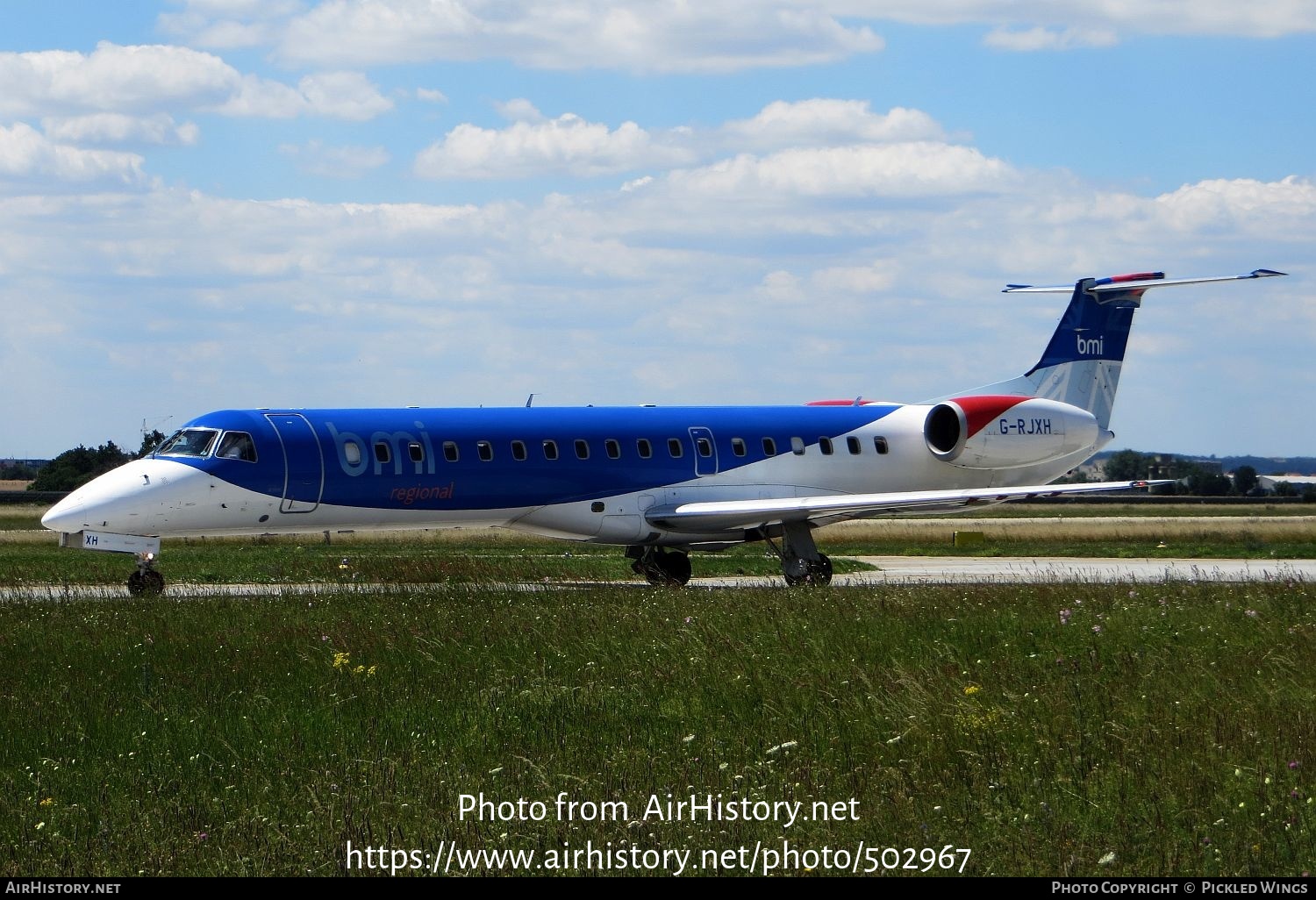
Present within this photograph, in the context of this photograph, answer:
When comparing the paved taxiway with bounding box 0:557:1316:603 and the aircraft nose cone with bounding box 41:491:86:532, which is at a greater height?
the aircraft nose cone with bounding box 41:491:86:532

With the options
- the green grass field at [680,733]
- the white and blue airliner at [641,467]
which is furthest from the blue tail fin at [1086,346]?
the green grass field at [680,733]

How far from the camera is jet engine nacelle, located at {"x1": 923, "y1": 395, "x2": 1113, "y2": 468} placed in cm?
2891

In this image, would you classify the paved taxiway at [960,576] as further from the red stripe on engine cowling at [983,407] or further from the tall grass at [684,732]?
the tall grass at [684,732]

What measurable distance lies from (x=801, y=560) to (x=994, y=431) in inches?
211

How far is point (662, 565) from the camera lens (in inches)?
1078

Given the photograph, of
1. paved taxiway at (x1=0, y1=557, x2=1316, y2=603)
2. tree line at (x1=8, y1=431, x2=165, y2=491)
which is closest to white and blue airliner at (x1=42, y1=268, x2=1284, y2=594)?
paved taxiway at (x1=0, y1=557, x2=1316, y2=603)

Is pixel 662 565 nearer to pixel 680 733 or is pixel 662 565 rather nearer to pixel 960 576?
pixel 960 576

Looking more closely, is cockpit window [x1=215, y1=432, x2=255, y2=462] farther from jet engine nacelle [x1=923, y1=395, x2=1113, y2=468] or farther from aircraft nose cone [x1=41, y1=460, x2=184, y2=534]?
jet engine nacelle [x1=923, y1=395, x2=1113, y2=468]

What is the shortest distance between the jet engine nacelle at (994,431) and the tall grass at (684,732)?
11501 millimetres

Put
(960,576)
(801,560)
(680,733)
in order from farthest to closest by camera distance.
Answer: (960,576) → (801,560) → (680,733)

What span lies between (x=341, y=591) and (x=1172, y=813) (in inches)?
604

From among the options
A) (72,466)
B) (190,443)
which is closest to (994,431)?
(190,443)

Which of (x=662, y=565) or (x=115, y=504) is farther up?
(x=115, y=504)

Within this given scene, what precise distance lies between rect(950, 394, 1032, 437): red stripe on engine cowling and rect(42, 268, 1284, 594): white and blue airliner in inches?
1.3
